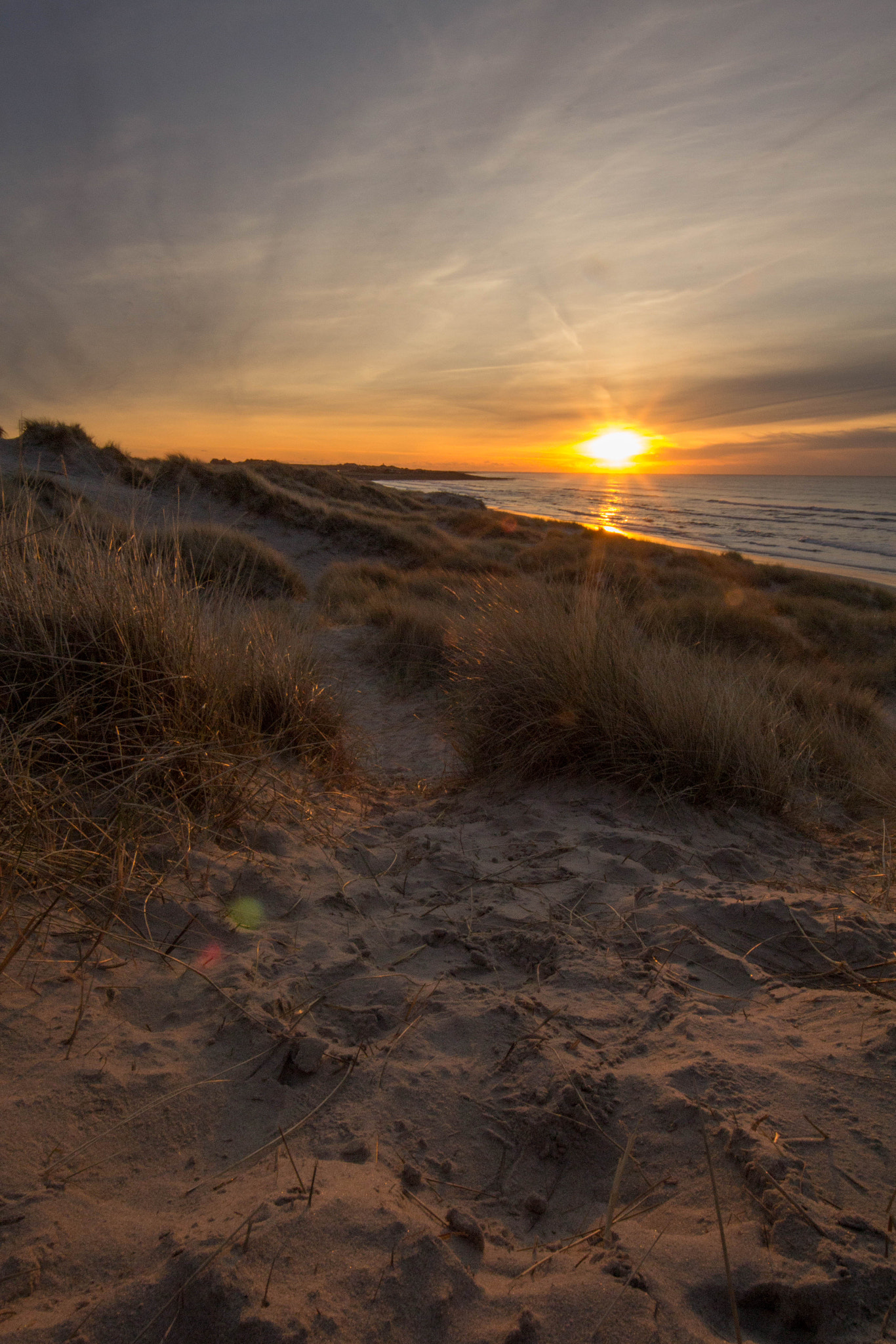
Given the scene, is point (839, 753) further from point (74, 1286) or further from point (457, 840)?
point (74, 1286)

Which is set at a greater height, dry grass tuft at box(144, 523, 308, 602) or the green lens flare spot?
dry grass tuft at box(144, 523, 308, 602)

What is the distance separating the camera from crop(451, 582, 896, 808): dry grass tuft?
3527 mm

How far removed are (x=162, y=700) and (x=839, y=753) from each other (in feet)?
14.4

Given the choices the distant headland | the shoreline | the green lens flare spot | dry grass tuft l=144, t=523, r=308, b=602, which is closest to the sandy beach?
the green lens flare spot

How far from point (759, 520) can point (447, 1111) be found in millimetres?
45864

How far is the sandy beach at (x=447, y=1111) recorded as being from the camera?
995 millimetres

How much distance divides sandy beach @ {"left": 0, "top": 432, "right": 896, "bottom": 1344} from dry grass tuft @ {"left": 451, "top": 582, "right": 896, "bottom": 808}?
38.6 inches

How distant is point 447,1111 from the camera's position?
57.2 inches

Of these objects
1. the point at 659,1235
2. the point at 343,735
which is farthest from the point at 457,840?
the point at 659,1235

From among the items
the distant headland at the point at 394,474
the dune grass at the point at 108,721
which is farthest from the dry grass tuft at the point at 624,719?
the distant headland at the point at 394,474

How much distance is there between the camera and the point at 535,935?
2.17m

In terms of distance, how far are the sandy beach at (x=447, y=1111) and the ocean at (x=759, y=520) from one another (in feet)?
71.3

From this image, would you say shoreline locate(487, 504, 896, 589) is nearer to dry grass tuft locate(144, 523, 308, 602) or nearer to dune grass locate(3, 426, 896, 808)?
dune grass locate(3, 426, 896, 808)

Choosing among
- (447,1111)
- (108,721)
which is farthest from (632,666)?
(447,1111)
